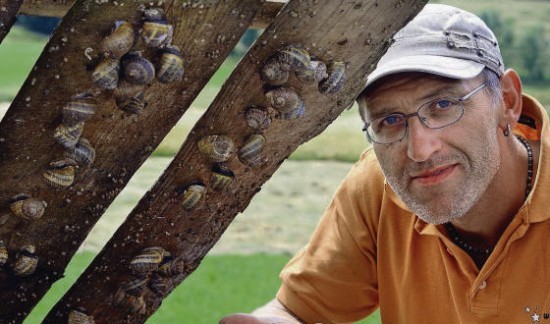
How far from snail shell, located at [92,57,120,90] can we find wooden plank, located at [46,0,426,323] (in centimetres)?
17

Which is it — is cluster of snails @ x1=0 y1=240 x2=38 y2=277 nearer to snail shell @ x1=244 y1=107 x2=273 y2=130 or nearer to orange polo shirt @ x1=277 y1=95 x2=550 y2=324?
snail shell @ x1=244 y1=107 x2=273 y2=130

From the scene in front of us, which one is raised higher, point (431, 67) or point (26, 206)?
point (431, 67)

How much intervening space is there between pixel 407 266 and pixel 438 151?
0.44 m

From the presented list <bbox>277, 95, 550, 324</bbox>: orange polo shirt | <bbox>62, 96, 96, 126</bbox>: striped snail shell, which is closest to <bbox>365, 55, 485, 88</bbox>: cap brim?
<bbox>277, 95, 550, 324</bbox>: orange polo shirt

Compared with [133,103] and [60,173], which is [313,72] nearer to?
[133,103]

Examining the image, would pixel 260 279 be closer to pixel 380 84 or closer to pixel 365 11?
pixel 380 84

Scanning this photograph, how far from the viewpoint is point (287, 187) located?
24.1ft

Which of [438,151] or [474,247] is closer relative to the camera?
[438,151]

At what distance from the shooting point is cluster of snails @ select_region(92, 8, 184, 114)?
1.14 m

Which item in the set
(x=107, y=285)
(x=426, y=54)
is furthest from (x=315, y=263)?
(x=107, y=285)

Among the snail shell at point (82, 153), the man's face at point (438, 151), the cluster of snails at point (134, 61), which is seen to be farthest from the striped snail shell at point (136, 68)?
the man's face at point (438, 151)

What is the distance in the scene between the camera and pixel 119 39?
44.6 inches

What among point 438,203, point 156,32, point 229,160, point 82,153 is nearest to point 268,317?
point 438,203

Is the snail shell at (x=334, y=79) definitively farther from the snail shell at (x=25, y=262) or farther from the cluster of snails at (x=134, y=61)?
the snail shell at (x=25, y=262)
